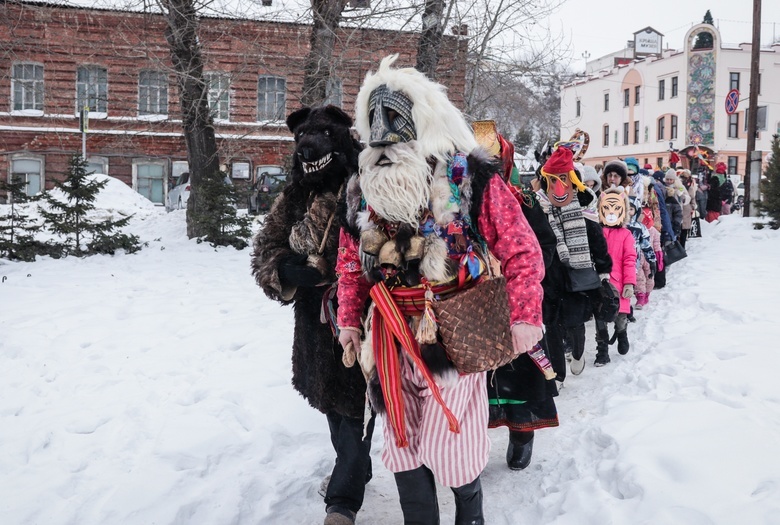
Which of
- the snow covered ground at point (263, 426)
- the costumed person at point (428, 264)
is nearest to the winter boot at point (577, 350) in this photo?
the snow covered ground at point (263, 426)

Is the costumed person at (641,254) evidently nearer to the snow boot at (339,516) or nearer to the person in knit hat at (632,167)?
the person in knit hat at (632,167)

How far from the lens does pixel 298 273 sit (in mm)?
3195

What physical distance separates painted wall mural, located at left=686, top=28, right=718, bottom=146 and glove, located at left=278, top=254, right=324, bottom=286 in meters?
47.9

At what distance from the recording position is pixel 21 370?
205 inches

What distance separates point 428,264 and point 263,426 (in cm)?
243

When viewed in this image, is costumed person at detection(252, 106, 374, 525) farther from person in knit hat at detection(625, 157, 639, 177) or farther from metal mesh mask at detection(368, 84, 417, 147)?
person in knit hat at detection(625, 157, 639, 177)

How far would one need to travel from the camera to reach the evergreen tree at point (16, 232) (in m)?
8.93

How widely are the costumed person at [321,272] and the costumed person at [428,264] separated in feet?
1.67

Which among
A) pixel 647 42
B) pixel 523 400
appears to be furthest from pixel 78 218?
pixel 647 42

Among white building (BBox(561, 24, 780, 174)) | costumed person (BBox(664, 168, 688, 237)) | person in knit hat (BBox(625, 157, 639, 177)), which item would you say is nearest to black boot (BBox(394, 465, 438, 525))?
person in knit hat (BBox(625, 157, 639, 177))

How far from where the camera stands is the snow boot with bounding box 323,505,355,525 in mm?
3168

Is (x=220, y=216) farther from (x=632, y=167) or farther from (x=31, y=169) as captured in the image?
(x=31, y=169)

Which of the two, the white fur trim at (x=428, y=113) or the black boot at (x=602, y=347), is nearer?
the white fur trim at (x=428, y=113)

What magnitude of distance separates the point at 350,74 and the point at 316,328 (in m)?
7.98
